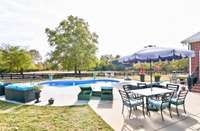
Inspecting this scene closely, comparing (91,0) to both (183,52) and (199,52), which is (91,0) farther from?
(199,52)

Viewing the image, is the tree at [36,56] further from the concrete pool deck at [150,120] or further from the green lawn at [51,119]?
the concrete pool deck at [150,120]

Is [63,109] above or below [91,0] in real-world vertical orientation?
below

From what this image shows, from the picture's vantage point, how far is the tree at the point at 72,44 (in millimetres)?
24378

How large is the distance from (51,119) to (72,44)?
19491mm

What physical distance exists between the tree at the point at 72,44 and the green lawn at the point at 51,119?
16926mm

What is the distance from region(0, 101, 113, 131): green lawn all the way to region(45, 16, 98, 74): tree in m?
16.9

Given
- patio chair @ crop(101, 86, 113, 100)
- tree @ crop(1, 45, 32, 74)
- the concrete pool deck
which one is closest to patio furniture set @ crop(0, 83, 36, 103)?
patio chair @ crop(101, 86, 113, 100)

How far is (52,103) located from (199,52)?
30.4 ft

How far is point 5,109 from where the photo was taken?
7629 millimetres

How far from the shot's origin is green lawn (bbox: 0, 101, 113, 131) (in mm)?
5203

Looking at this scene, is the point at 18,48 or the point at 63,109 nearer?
the point at 63,109

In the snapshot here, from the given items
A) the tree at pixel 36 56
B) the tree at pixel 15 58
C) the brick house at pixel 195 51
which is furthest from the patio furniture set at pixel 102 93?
the tree at pixel 36 56

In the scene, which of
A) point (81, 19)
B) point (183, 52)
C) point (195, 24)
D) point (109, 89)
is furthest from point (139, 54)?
point (81, 19)

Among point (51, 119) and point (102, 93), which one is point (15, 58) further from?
point (51, 119)
